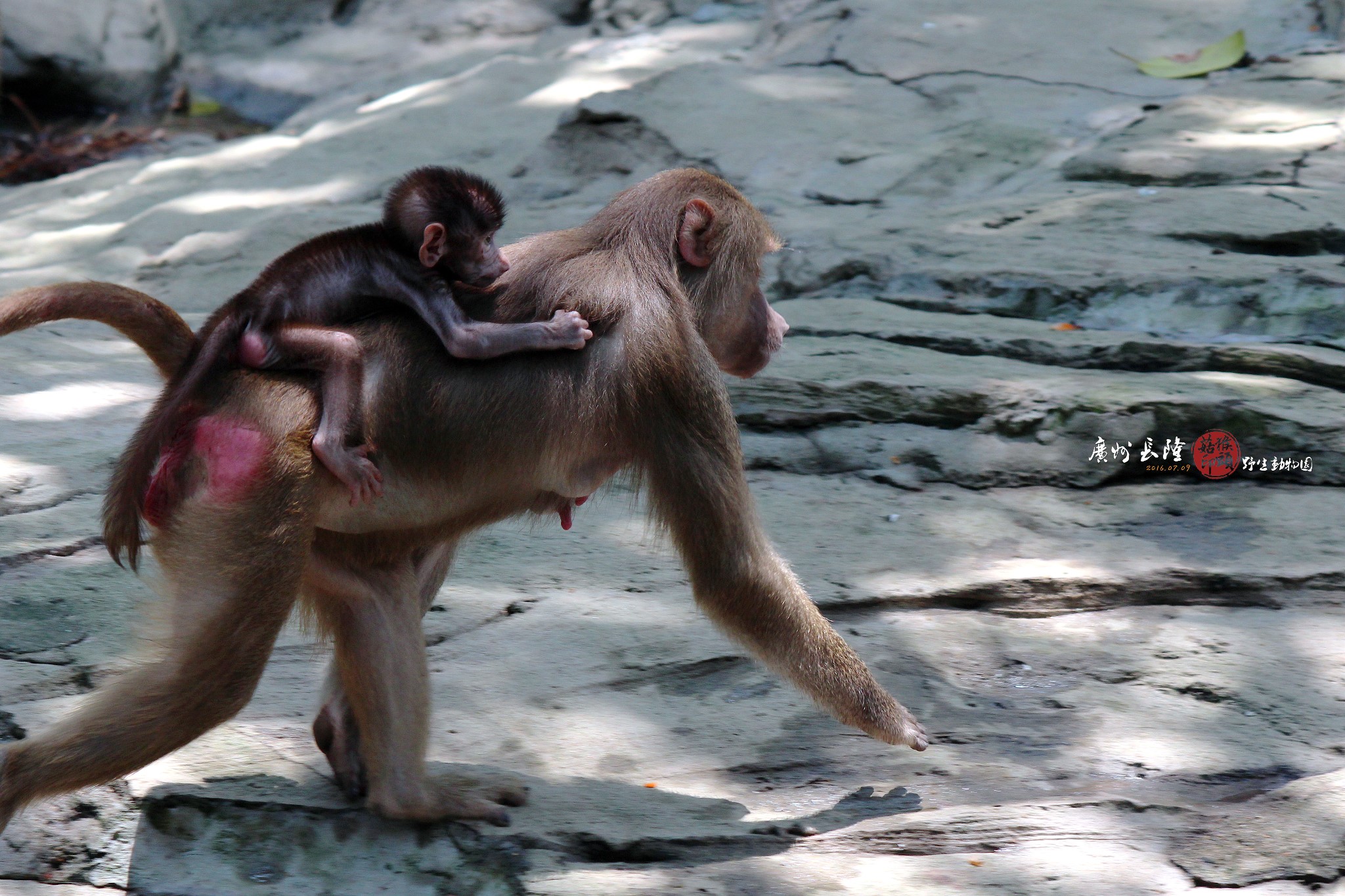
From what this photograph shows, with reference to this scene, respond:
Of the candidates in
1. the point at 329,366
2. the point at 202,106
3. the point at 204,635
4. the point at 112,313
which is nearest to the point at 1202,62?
the point at 329,366

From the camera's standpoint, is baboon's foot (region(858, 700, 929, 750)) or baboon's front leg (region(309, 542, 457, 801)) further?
baboon's foot (region(858, 700, 929, 750))

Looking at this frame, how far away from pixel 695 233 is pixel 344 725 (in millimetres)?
1498

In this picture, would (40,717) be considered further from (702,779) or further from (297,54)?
(297,54)

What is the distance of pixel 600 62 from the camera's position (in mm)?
10695

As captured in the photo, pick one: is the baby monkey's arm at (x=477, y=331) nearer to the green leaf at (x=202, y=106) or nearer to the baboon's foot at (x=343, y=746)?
the baboon's foot at (x=343, y=746)

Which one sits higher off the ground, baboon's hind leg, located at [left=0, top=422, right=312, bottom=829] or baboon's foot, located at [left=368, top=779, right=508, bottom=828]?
baboon's hind leg, located at [left=0, top=422, right=312, bottom=829]

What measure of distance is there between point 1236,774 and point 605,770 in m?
1.56

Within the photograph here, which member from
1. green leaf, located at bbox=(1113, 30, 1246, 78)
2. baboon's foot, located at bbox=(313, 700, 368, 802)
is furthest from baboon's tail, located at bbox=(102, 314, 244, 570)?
green leaf, located at bbox=(1113, 30, 1246, 78)

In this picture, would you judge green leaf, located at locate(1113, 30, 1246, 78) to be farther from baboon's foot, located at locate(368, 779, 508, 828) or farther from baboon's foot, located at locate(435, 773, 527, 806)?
baboon's foot, located at locate(368, 779, 508, 828)

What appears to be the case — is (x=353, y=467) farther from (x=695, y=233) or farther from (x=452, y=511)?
(x=695, y=233)

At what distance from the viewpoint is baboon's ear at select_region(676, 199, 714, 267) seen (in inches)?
134

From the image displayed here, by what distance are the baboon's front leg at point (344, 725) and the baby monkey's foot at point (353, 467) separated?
12.5 inches

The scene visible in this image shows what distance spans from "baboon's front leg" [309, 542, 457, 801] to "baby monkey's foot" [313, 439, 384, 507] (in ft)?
1.04

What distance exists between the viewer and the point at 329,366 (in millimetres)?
2881
